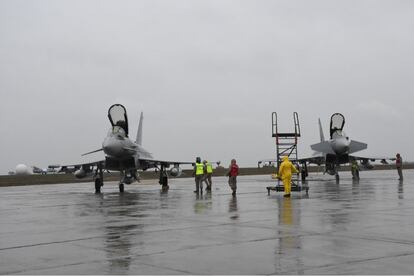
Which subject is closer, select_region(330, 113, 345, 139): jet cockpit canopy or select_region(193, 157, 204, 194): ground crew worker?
select_region(193, 157, 204, 194): ground crew worker

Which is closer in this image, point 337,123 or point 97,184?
point 97,184

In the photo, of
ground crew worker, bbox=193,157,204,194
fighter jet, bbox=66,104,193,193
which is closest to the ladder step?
ground crew worker, bbox=193,157,204,194

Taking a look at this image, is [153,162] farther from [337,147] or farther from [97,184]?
[337,147]

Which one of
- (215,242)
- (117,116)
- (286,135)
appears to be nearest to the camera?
(215,242)

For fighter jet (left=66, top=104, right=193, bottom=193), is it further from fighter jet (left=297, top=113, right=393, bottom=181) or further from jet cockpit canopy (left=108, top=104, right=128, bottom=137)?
fighter jet (left=297, top=113, right=393, bottom=181)

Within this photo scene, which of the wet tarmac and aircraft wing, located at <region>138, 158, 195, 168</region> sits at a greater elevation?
aircraft wing, located at <region>138, 158, 195, 168</region>

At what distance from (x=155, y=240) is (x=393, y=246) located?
143 inches

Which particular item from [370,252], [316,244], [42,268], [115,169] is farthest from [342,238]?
[115,169]

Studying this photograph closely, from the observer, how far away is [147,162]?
28.8 m

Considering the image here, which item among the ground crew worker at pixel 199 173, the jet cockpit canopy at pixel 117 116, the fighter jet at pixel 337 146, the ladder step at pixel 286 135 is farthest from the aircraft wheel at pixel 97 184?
the fighter jet at pixel 337 146

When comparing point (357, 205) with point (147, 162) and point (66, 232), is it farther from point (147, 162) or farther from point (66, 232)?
point (147, 162)

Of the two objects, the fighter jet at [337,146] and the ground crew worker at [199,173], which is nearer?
the ground crew worker at [199,173]

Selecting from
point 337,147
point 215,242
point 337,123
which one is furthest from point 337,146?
point 215,242

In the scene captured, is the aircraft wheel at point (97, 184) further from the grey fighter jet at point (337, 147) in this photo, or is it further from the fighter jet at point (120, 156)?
the grey fighter jet at point (337, 147)
